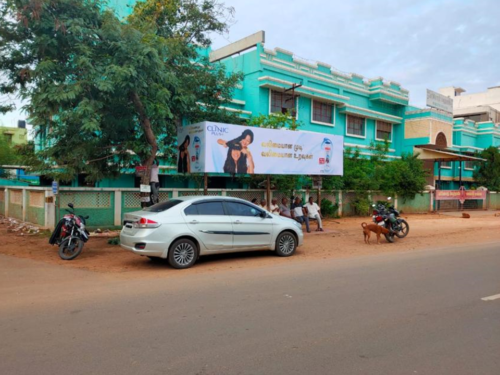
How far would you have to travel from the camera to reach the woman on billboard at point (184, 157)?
41.3 feet

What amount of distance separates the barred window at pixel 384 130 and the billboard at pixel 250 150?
14.2m

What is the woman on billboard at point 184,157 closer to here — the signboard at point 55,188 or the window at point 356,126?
the signboard at point 55,188

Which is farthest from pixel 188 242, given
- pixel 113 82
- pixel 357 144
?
pixel 357 144

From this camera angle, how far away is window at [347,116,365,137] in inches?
1030

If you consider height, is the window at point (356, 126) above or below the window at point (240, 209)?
above

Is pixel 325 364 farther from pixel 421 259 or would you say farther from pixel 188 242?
pixel 421 259

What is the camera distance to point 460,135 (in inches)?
1342

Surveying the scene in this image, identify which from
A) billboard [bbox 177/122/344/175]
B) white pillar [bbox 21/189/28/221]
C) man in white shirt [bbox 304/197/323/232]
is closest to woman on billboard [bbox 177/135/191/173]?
billboard [bbox 177/122/344/175]

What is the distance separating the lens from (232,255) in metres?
9.77

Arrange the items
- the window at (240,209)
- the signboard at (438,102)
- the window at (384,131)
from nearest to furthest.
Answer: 1. the window at (240,209)
2. the window at (384,131)
3. the signboard at (438,102)

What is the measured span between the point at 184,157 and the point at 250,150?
6.92 feet

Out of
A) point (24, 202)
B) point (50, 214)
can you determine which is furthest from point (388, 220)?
point (24, 202)

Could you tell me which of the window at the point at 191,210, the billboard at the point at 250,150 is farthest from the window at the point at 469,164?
the window at the point at 191,210

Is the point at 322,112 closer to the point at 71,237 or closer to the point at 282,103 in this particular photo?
the point at 282,103
